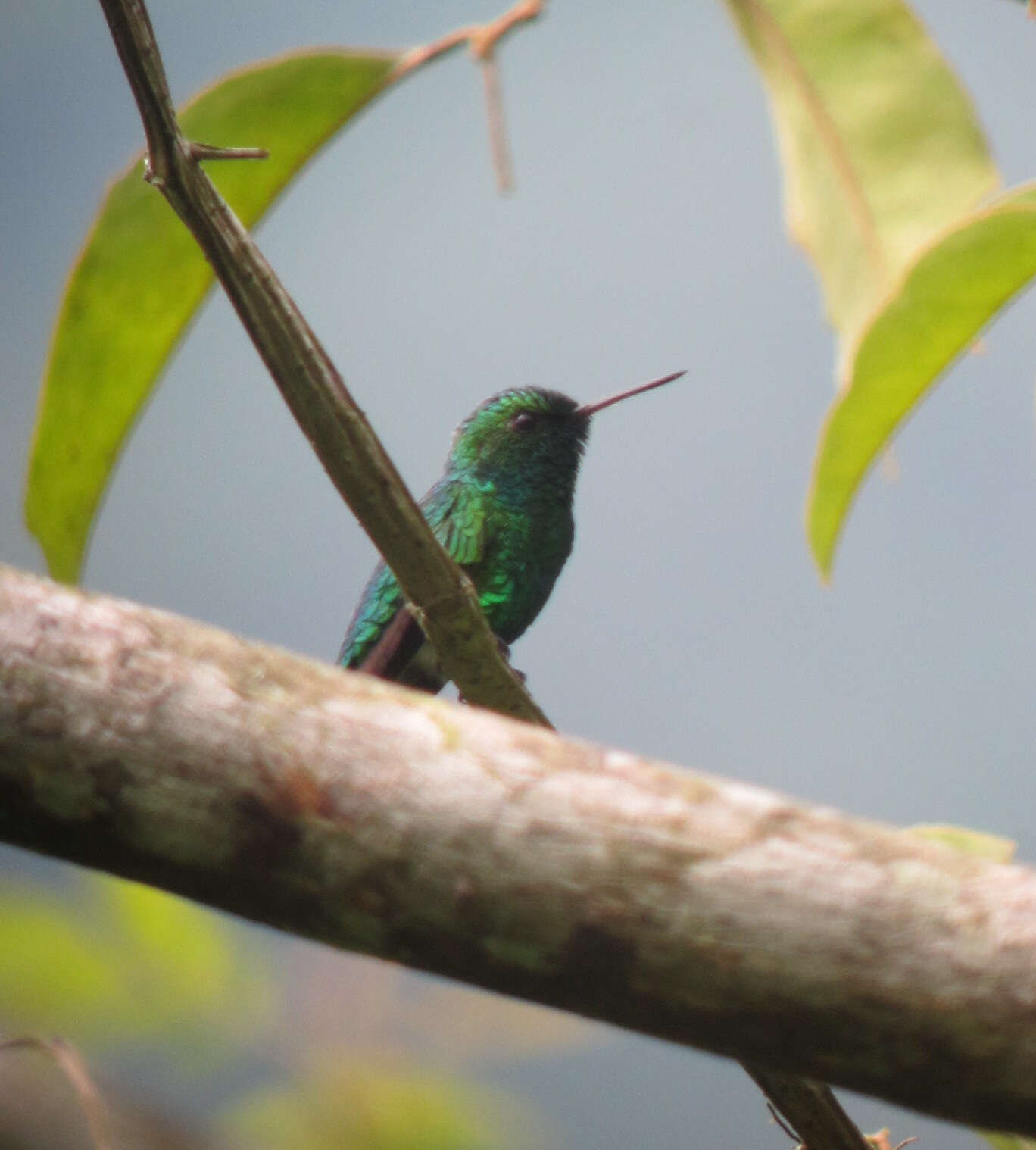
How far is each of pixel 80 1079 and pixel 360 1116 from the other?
59 centimetres

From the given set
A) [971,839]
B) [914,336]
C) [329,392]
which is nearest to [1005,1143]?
[971,839]

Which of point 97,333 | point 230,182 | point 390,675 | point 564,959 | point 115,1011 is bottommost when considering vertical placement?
point 115,1011

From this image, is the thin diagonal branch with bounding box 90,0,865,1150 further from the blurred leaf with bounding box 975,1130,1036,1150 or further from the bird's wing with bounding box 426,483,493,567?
the bird's wing with bounding box 426,483,493,567

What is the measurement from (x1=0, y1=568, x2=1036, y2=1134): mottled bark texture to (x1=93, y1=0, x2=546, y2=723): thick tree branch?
0.24 meters

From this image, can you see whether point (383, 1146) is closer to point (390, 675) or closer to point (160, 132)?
point (390, 675)

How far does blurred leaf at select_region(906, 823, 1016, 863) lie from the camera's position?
42.1 inches

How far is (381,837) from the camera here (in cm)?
65

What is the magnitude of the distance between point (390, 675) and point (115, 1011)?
1.64ft

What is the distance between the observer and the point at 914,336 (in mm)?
1125

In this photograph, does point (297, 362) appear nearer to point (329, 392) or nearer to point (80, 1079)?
point (329, 392)

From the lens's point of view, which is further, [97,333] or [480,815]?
[97,333]

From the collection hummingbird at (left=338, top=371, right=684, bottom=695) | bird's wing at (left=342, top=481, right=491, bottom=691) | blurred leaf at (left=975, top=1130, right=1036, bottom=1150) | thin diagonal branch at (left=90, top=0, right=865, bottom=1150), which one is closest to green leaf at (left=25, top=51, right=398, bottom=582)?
thin diagonal branch at (left=90, top=0, right=865, bottom=1150)

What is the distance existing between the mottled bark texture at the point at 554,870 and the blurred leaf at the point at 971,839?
0.43 m

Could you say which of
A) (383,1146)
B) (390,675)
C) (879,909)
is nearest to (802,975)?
(879,909)
